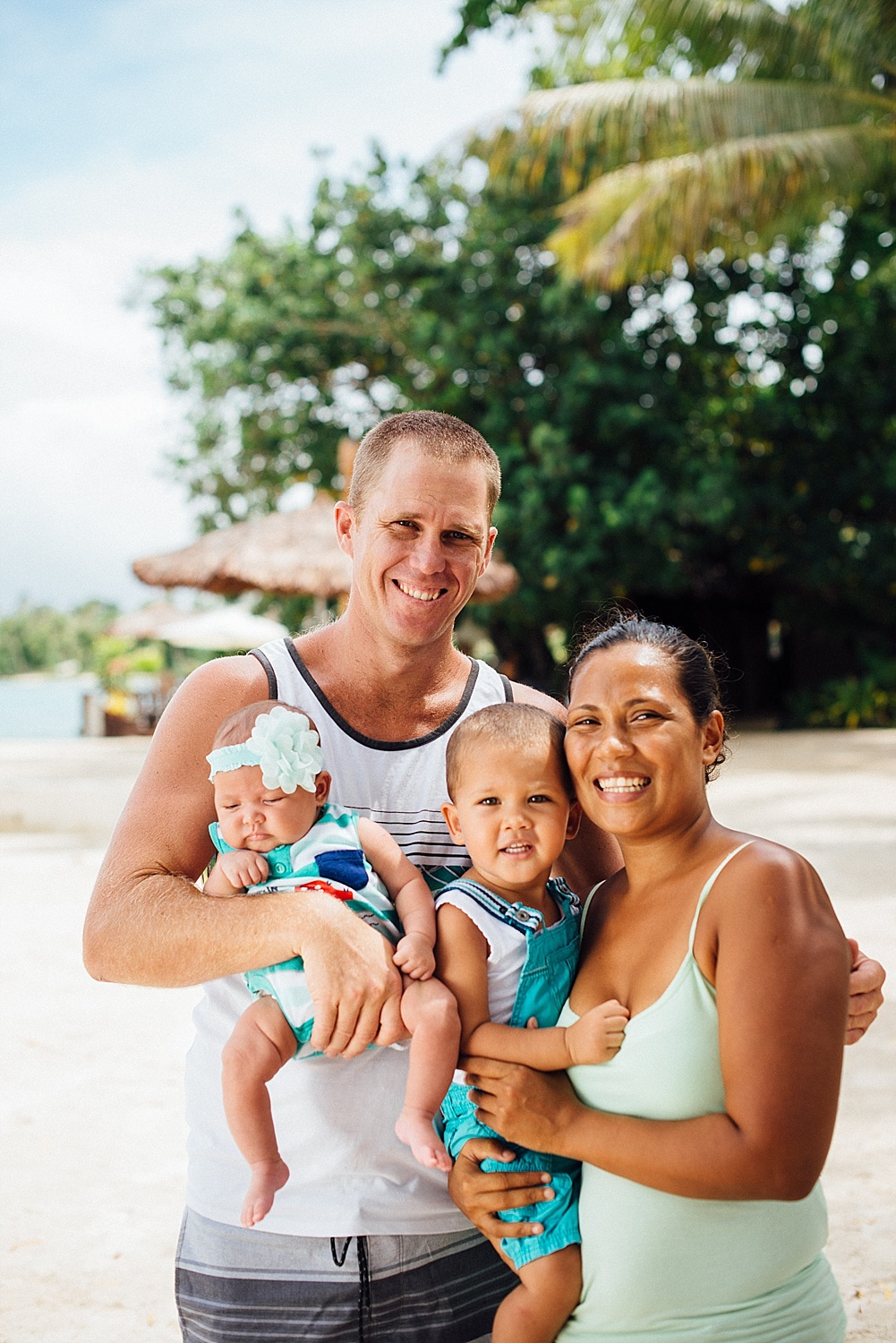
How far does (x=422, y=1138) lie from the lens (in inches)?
77.7

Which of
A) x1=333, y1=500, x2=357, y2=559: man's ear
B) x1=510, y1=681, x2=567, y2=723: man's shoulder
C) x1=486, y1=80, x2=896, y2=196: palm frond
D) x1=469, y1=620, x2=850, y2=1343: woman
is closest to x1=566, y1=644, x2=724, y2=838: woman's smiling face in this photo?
x1=469, y1=620, x2=850, y2=1343: woman

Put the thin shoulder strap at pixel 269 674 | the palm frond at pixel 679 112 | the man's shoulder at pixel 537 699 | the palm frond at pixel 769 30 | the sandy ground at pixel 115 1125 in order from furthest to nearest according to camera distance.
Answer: the palm frond at pixel 679 112, the palm frond at pixel 769 30, the sandy ground at pixel 115 1125, the man's shoulder at pixel 537 699, the thin shoulder strap at pixel 269 674

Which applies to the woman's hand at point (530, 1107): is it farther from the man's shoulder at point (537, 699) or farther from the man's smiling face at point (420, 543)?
the man's smiling face at point (420, 543)

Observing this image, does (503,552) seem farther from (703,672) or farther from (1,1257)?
(703,672)

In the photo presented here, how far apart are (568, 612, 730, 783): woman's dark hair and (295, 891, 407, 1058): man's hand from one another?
64cm

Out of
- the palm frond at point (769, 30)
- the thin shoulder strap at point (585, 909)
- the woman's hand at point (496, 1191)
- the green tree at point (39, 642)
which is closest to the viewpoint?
Result: the woman's hand at point (496, 1191)

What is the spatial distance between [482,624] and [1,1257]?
53.0ft

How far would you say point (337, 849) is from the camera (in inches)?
84.7

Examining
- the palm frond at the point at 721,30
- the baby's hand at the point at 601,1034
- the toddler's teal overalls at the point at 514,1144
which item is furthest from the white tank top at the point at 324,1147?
the palm frond at the point at 721,30

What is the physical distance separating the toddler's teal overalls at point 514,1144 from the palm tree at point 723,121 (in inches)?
507

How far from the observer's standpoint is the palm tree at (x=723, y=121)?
13047mm

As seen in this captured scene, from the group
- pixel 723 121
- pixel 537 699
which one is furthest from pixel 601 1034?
pixel 723 121

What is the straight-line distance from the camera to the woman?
67.9 inches

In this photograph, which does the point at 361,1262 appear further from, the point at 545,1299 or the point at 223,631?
the point at 223,631
